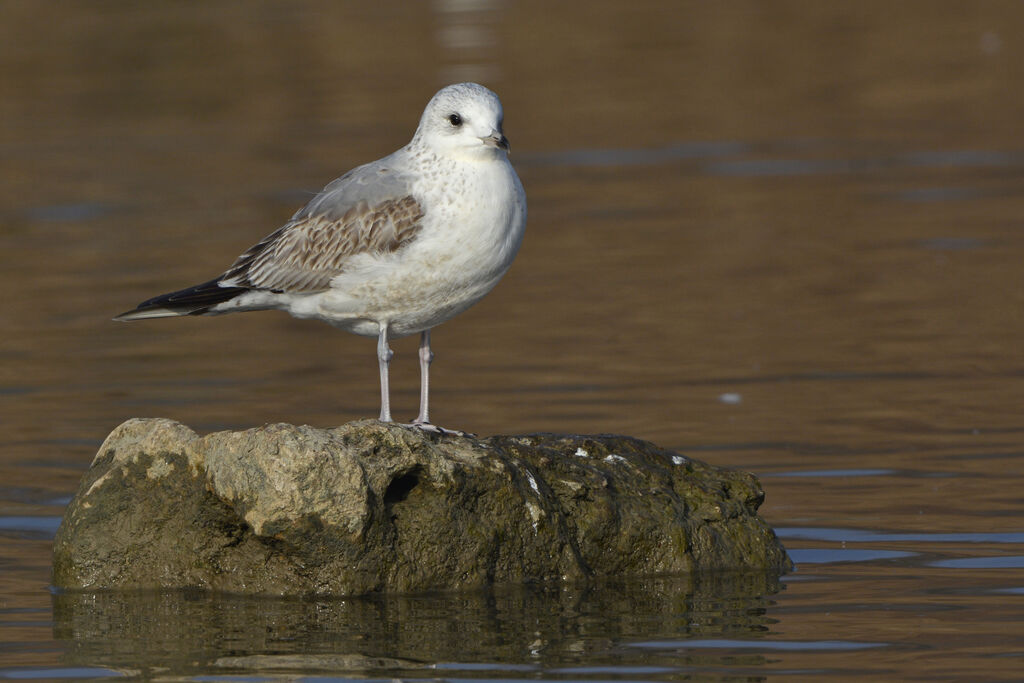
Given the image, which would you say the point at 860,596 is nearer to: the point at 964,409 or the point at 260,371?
the point at 964,409

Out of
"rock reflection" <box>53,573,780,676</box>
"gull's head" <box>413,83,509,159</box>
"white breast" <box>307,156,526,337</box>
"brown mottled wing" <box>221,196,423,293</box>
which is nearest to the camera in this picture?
"rock reflection" <box>53,573,780,676</box>

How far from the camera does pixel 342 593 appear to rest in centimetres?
797

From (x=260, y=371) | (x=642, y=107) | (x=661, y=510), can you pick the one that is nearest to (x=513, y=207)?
(x=661, y=510)

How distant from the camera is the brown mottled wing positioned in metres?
8.63

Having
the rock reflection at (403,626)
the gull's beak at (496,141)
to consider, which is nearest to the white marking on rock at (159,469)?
the rock reflection at (403,626)

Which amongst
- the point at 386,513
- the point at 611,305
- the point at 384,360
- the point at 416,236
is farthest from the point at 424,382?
the point at 611,305

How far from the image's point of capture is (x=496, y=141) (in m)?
8.44

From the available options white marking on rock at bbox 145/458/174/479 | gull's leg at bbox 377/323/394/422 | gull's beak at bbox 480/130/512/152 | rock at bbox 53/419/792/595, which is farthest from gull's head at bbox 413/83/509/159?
white marking on rock at bbox 145/458/174/479

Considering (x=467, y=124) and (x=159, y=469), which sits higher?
(x=467, y=124)

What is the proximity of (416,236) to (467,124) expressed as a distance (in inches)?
22.3

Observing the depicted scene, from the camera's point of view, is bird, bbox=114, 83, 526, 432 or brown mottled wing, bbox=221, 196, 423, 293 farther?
brown mottled wing, bbox=221, 196, 423, 293

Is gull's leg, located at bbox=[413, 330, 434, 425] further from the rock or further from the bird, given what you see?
the rock

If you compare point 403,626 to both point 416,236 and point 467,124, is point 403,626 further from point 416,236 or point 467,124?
point 467,124

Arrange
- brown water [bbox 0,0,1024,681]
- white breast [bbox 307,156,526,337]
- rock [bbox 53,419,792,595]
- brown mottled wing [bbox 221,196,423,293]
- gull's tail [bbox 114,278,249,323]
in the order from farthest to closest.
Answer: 1. gull's tail [bbox 114,278,249,323]
2. brown mottled wing [bbox 221,196,423,293]
3. white breast [bbox 307,156,526,337]
4. rock [bbox 53,419,792,595]
5. brown water [bbox 0,0,1024,681]
